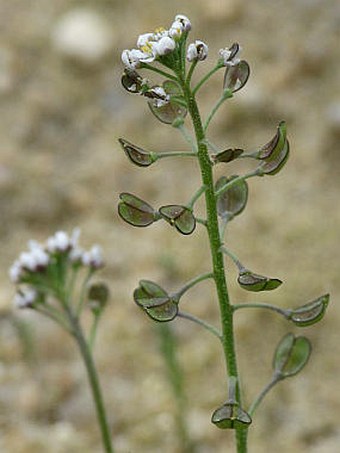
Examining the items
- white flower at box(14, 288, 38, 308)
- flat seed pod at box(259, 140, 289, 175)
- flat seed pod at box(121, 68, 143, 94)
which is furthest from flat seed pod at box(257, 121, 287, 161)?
white flower at box(14, 288, 38, 308)

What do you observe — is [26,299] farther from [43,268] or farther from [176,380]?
[176,380]

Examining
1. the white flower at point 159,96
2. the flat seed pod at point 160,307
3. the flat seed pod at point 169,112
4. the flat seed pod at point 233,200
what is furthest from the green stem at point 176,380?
the white flower at point 159,96

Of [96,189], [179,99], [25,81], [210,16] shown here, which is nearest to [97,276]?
[96,189]

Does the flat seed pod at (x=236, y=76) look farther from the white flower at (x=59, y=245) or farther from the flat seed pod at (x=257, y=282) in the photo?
the white flower at (x=59, y=245)

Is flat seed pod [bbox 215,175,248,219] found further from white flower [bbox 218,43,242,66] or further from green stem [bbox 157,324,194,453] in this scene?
green stem [bbox 157,324,194,453]

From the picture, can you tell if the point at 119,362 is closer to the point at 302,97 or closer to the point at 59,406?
the point at 59,406

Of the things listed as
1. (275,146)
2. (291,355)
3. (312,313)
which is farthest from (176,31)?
(291,355)
